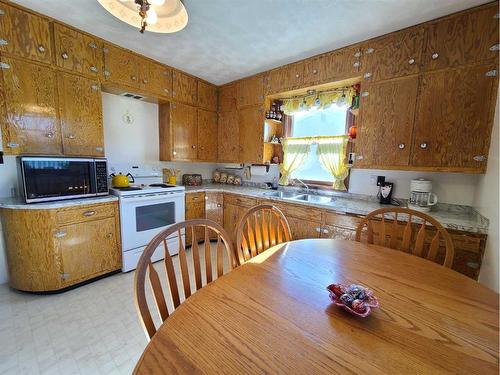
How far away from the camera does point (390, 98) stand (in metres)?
1.96

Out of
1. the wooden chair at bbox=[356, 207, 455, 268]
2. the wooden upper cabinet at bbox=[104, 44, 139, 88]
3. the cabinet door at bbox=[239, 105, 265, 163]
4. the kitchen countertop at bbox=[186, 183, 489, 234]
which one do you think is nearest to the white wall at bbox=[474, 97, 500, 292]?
the kitchen countertop at bbox=[186, 183, 489, 234]

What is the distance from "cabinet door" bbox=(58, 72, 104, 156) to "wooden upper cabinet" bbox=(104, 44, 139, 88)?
201 millimetres

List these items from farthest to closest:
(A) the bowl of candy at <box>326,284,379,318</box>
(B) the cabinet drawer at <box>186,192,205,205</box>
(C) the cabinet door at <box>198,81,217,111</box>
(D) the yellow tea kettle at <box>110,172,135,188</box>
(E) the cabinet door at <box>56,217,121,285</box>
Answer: (C) the cabinet door at <box>198,81,217,111</box> < (B) the cabinet drawer at <box>186,192,205,205</box> < (D) the yellow tea kettle at <box>110,172,135,188</box> < (E) the cabinet door at <box>56,217,121,285</box> < (A) the bowl of candy at <box>326,284,379,318</box>

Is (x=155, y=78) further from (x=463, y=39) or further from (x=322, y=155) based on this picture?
(x=463, y=39)

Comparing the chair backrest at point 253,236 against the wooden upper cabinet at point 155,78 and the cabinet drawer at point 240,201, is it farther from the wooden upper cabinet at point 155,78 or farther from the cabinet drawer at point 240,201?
the wooden upper cabinet at point 155,78

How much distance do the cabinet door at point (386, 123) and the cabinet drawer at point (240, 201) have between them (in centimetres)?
133

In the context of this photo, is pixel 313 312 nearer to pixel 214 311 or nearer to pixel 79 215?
pixel 214 311

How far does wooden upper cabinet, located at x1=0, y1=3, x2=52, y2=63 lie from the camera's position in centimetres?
171

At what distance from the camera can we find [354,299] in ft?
2.40

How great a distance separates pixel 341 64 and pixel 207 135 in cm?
209

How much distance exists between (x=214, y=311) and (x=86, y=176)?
2.13 meters

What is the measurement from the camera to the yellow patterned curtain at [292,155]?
2.88 m

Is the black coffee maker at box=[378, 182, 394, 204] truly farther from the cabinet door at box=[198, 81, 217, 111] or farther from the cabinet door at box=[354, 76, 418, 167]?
the cabinet door at box=[198, 81, 217, 111]

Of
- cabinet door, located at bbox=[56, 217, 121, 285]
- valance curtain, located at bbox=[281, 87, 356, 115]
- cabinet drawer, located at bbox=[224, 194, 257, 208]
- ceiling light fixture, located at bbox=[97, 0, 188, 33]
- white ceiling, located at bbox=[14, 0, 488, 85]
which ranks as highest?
white ceiling, located at bbox=[14, 0, 488, 85]
